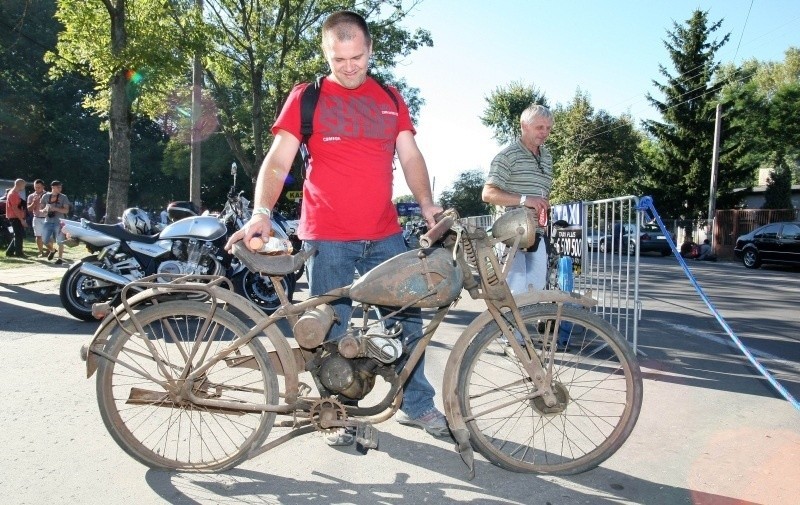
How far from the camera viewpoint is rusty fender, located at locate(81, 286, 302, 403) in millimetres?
2889

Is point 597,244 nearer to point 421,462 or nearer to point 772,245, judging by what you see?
point 421,462

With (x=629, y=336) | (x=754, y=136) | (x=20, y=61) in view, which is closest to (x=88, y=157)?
(x=20, y=61)

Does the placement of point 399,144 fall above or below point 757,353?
above

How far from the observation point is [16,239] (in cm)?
1523

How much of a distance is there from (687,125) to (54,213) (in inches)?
1468

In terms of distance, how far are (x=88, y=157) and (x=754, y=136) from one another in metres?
49.5

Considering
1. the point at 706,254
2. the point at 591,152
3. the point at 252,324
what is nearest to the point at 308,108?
the point at 252,324

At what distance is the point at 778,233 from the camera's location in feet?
65.1

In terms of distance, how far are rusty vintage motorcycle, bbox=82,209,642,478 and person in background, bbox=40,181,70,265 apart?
40.7 feet

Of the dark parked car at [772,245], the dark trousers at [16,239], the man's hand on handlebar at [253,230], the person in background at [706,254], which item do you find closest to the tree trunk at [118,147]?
the dark trousers at [16,239]

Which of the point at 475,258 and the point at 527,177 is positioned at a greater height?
the point at 527,177

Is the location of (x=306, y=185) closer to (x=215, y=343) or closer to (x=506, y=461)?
(x=215, y=343)

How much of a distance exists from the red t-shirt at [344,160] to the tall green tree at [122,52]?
10.7 m

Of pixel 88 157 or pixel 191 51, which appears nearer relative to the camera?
pixel 191 51
